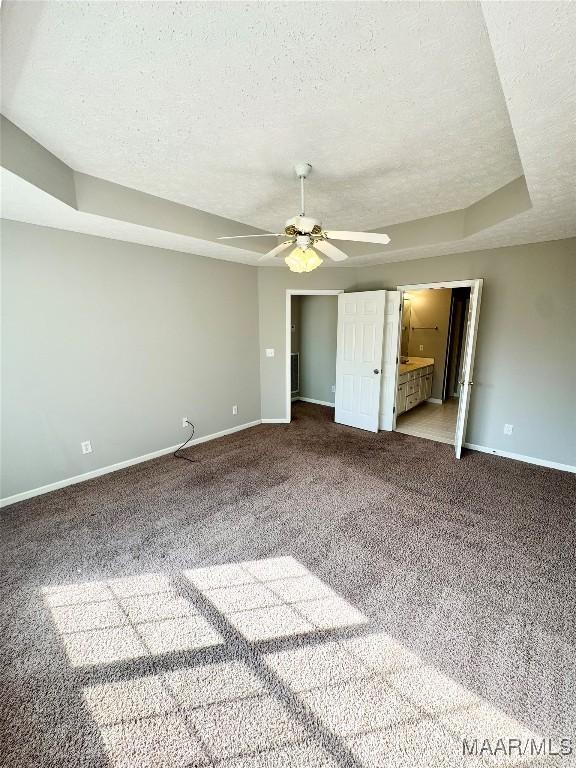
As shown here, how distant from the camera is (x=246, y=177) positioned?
2.35 m

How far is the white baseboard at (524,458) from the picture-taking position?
3.33m

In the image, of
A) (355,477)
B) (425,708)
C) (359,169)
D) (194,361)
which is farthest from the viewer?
(194,361)

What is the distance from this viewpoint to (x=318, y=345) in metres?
5.90

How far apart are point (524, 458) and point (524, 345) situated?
1305 millimetres

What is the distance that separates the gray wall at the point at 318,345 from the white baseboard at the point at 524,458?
260 cm

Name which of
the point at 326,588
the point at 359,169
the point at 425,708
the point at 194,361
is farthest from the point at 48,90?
the point at 425,708

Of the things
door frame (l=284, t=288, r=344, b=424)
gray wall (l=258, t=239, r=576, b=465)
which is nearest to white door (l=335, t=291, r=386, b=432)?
door frame (l=284, t=288, r=344, b=424)

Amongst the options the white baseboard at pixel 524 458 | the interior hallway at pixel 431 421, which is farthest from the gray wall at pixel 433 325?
the white baseboard at pixel 524 458

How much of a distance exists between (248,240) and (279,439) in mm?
2569

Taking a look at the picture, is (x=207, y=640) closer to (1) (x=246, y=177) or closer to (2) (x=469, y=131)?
(1) (x=246, y=177)

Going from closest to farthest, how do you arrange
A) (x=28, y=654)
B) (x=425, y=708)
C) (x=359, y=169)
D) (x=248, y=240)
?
(x=425, y=708) → (x=28, y=654) → (x=359, y=169) → (x=248, y=240)

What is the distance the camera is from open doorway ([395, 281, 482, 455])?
5094 millimetres

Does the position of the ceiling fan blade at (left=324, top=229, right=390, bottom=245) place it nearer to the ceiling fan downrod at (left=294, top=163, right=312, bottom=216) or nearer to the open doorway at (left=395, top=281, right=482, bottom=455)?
the ceiling fan downrod at (left=294, top=163, right=312, bottom=216)

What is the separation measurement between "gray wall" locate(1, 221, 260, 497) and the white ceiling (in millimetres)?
476
